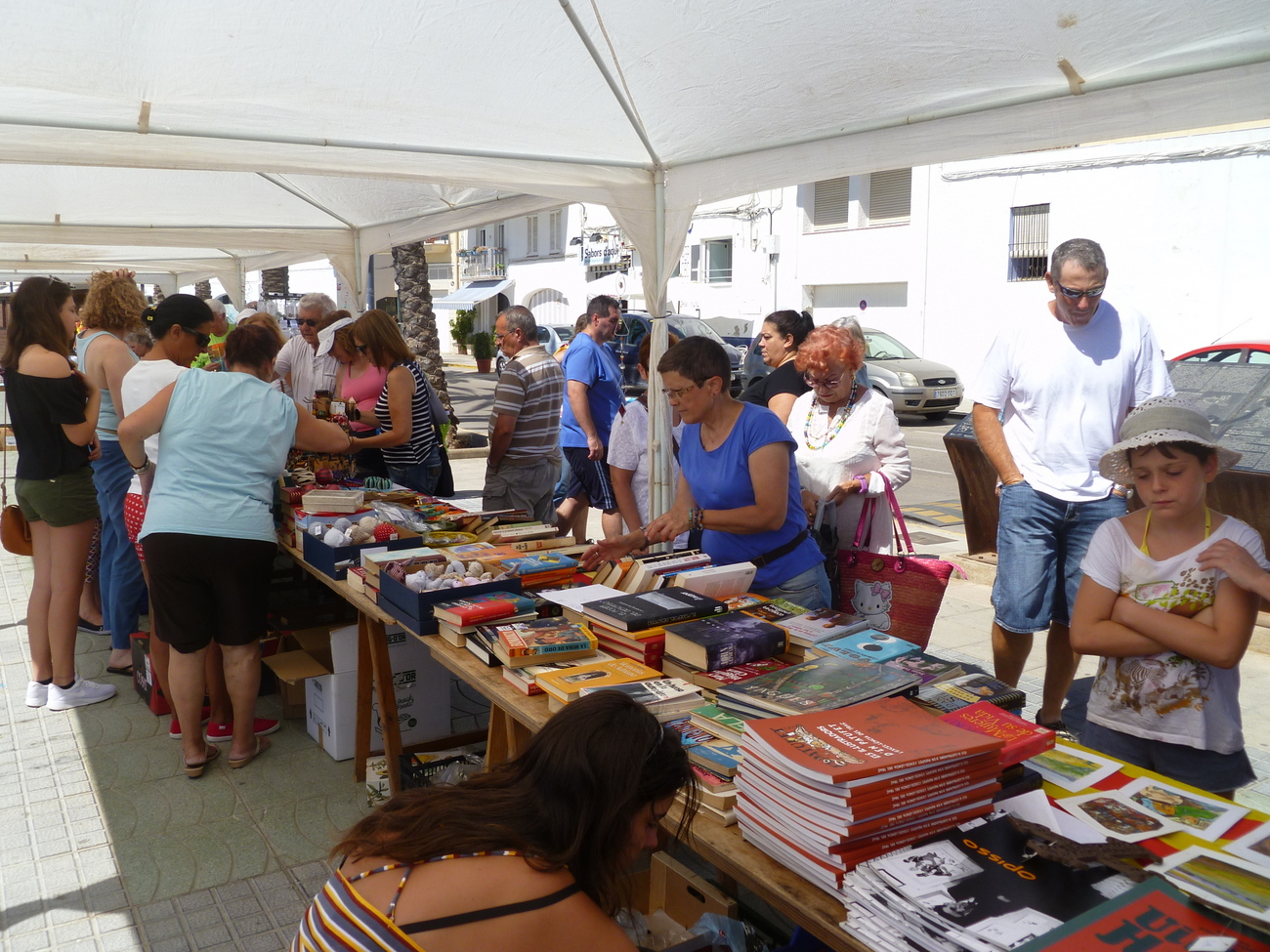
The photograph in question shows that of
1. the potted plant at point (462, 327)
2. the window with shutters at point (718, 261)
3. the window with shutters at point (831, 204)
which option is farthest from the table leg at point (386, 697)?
the potted plant at point (462, 327)

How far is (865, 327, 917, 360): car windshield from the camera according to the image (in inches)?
672

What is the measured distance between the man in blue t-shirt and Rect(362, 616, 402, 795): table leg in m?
2.41

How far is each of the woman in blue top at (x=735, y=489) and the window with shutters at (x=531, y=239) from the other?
3415cm

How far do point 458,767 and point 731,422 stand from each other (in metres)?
1.57

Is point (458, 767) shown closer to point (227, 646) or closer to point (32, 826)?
point (227, 646)

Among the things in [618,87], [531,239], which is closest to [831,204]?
[531,239]

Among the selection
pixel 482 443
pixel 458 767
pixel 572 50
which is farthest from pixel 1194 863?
pixel 482 443

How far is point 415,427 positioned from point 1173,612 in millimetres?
3739

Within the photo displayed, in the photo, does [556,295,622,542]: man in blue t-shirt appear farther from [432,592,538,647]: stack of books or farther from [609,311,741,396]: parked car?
[609,311,741,396]: parked car

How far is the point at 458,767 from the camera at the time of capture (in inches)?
132

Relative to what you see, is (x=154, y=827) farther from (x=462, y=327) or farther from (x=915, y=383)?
(x=462, y=327)

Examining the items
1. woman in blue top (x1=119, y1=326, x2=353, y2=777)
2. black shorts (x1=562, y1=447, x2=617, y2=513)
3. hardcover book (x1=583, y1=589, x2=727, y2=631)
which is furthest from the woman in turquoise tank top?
hardcover book (x1=583, y1=589, x2=727, y2=631)

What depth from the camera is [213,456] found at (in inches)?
134

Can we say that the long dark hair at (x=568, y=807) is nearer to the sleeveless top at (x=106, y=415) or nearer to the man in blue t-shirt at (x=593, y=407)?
the sleeveless top at (x=106, y=415)
